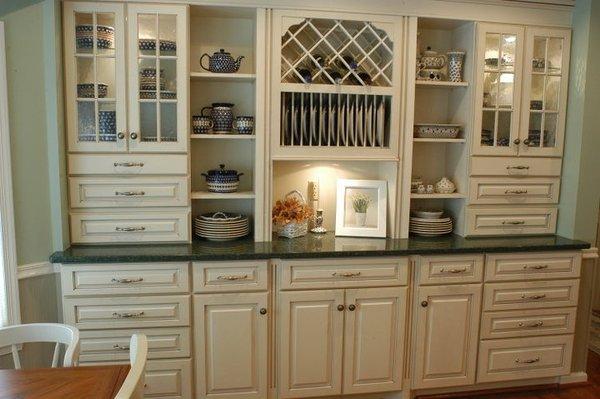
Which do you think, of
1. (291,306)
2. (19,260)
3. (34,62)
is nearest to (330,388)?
(291,306)

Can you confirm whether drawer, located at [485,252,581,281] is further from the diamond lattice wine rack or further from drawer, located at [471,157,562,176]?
the diamond lattice wine rack

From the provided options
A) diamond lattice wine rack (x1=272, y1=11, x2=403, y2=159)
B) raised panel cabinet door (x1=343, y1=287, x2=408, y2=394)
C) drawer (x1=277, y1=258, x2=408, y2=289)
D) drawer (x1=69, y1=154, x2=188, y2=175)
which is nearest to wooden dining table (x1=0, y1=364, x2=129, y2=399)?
drawer (x1=277, y1=258, x2=408, y2=289)

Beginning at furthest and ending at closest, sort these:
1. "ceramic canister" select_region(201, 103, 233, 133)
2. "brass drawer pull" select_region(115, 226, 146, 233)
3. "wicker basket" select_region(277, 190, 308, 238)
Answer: "wicker basket" select_region(277, 190, 308, 238)
"ceramic canister" select_region(201, 103, 233, 133)
"brass drawer pull" select_region(115, 226, 146, 233)

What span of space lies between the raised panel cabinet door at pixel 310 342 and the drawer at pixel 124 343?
508 mm

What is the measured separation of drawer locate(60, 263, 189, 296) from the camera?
7.39 feet

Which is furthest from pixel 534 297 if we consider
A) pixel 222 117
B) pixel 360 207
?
pixel 222 117

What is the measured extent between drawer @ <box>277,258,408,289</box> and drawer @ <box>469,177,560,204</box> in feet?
2.20

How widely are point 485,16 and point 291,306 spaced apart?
75.4 inches

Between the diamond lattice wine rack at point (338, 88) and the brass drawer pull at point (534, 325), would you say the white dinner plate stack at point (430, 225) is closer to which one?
the diamond lattice wine rack at point (338, 88)

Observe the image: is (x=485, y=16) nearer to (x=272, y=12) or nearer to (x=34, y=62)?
(x=272, y=12)

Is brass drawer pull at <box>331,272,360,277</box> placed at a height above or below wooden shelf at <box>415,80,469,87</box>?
below

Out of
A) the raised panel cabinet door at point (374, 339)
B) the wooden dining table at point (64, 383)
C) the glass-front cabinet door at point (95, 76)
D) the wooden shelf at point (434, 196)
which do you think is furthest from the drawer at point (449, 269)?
the glass-front cabinet door at point (95, 76)

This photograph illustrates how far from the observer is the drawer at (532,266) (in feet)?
8.44

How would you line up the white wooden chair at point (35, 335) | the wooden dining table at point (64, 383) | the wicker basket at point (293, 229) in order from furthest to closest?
the wicker basket at point (293, 229), the white wooden chair at point (35, 335), the wooden dining table at point (64, 383)
